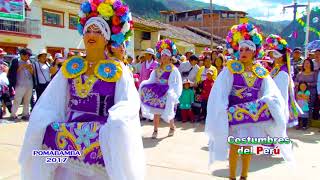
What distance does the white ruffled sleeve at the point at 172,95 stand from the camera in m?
7.22

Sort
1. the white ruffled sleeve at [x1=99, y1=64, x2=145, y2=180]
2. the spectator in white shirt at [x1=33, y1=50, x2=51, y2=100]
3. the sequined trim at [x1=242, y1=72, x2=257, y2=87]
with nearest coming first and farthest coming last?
the white ruffled sleeve at [x1=99, y1=64, x2=145, y2=180] → the sequined trim at [x1=242, y1=72, x2=257, y2=87] → the spectator in white shirt at [x1=33, y1=50, x2=51, y2=100]

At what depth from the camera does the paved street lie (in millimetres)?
5016

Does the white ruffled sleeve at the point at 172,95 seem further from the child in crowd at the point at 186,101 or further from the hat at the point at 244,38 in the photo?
the hat at the point at 244,38

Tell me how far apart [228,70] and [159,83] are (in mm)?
3160

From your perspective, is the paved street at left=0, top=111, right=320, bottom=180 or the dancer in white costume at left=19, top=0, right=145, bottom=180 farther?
the paved street at left=0, top=111, right=320, bottom=180

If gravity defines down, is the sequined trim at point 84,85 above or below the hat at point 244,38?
below

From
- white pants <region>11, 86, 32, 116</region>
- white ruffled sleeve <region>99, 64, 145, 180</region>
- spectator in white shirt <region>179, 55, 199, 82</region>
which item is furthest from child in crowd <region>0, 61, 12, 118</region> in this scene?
white ruffled sleeve <region>99, 64, 145, 180</region>

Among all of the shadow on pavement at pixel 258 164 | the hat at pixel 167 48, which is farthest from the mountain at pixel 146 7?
the shadow on pavement at pixel 258 164

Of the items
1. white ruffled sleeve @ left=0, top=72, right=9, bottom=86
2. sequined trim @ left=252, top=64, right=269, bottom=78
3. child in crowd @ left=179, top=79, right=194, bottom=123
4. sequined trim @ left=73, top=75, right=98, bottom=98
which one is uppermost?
sequined trim @ left=252, top=64, right=269, bottom=78

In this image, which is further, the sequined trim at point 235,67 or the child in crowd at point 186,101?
the child in crowd at point 186,101

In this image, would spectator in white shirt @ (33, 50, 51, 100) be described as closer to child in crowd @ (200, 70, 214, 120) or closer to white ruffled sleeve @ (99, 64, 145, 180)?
child in crowd @ (200, 70, 214, 120)

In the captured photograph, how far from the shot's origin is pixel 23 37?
23.8 meters

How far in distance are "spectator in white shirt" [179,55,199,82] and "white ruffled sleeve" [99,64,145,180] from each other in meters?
6.59

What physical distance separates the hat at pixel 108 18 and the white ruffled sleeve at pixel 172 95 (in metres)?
4.03
